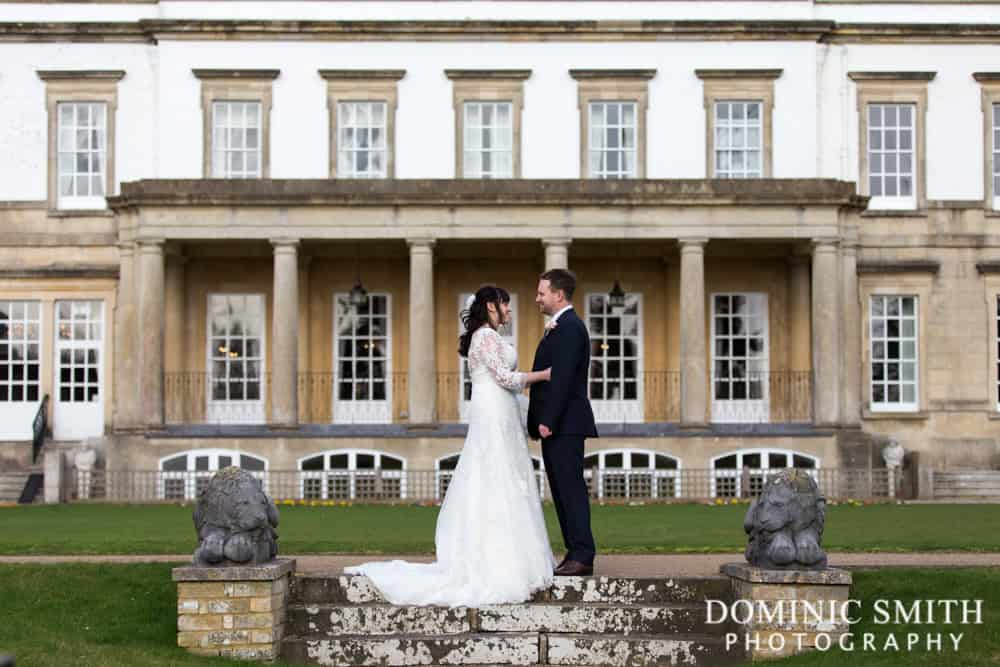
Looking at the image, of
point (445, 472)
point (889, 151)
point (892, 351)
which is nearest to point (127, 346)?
point (445, 472)

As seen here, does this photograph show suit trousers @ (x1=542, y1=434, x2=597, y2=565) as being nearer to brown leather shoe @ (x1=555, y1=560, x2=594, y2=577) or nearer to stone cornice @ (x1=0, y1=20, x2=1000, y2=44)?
brown leather shoe @ (x1=555, y1=560, x2=594, y2=577)

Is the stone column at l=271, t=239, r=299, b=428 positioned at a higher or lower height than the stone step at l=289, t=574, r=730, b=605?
higher

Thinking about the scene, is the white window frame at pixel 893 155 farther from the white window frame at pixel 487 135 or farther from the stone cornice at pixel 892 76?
the white window frame at pixel 487 135

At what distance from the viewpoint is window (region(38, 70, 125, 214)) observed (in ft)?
117

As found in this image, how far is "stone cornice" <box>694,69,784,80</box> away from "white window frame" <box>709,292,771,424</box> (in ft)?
16.0

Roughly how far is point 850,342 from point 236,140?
14087 mm

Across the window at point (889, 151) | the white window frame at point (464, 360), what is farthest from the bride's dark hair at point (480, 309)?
the window at point (889, 151)

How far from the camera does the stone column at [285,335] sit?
3284 cm

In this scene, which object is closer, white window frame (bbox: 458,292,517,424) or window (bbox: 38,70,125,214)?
window (bbox: 38,70,125,214)

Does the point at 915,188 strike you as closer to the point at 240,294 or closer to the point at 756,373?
the point at 756,373

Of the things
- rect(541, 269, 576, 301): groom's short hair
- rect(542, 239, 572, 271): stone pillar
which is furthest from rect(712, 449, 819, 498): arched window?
rect(541, 269, 576, 301): groom's short hair

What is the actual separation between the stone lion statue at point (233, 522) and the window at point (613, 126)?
2304 cm

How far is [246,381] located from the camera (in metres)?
36.2

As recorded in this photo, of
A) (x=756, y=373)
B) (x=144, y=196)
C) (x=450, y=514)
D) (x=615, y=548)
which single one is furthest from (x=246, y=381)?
(x=450, y=514)
